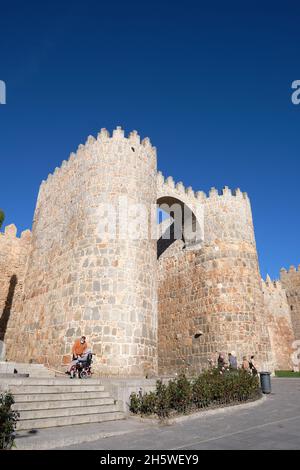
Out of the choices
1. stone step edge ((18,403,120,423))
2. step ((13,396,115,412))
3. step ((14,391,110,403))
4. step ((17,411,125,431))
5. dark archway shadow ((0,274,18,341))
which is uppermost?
dark archway shadow ((0,274,18,341))

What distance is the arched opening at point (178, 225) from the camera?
19.8 m

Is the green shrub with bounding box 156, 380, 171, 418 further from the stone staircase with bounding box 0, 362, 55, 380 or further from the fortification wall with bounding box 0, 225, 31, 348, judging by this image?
the fortification wall with bounding box 0, 225, 31, 348

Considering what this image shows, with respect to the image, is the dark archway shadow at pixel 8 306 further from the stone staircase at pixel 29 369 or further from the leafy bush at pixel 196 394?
the leafy bush at pixel 196 394

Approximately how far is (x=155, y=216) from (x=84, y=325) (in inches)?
212

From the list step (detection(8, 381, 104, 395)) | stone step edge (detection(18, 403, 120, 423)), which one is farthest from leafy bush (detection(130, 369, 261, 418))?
step (detection(8, 381, 104, 395))

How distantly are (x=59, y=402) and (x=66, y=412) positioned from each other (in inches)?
12.2

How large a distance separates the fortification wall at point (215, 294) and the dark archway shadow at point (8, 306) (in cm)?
861

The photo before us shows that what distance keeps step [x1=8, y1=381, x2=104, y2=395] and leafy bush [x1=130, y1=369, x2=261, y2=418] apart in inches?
41.8

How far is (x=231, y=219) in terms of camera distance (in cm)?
1952

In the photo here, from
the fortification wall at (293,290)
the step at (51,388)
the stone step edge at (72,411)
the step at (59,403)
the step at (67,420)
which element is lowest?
the step at (67,420)

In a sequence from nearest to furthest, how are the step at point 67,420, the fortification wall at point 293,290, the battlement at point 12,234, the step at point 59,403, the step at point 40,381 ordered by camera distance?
the step at point 67,420
the step at point 59,403
the step at point 40,381
the battlement at point 12,234
the fortification wall at point 293,290

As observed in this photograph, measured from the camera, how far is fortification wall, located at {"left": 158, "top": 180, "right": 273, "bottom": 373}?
17.1 m

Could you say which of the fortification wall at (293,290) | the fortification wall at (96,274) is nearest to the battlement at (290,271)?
the fortification wall at (293,290)
